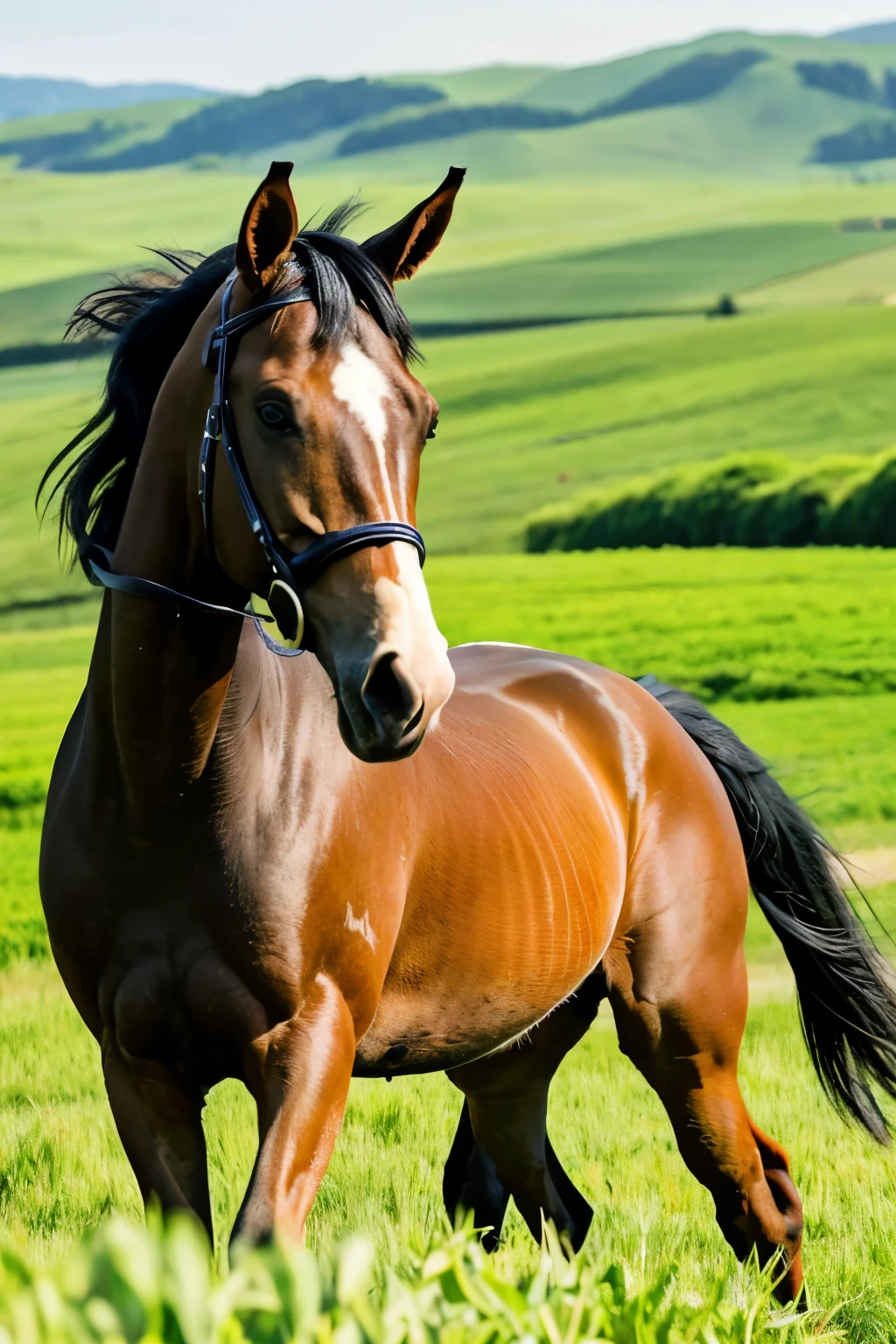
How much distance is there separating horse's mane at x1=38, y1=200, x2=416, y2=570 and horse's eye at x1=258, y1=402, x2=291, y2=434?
0.32m

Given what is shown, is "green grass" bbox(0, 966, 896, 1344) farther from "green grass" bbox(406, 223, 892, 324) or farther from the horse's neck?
"green grass" bbox(406, 223, 892, 324)

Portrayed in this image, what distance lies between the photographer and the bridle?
105 inches

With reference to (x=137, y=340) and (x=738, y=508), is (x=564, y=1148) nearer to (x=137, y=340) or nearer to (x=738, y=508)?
(x=137, y=340)

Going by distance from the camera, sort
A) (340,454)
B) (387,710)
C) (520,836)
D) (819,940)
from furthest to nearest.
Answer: (819,940) < (520,836) < (340,454) < (387,710)

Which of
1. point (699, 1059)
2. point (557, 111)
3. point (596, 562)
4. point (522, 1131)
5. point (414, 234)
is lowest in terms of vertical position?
point (596, 562)

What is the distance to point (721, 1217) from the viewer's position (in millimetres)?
4562

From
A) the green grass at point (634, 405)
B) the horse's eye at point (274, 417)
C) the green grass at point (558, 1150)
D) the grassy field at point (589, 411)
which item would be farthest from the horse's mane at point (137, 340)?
the green grass at point (634, 405)

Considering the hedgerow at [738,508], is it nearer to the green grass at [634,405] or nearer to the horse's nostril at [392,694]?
the green grass at [634,405]

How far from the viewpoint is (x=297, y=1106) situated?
3023 millimetres

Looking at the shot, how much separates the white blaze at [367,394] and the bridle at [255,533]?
0.33ft

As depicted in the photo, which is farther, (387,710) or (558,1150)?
(558,1150)

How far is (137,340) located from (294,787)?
1060mm

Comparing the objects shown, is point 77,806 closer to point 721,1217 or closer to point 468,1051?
point 468,1051

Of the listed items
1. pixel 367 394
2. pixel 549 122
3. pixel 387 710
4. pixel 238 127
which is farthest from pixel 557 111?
pixel 387 710
